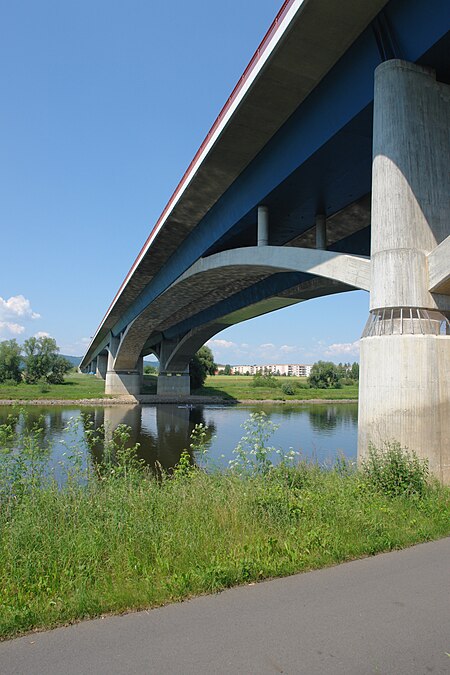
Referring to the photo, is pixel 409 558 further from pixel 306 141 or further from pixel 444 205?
pixel 306 141

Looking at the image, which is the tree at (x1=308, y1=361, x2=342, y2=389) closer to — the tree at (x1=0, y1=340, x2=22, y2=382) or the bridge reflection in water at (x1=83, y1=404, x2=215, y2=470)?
the bridge reflection in water at (x1=83, y1=404, x2=215, y2=470)

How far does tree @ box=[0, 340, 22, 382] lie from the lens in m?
59.5

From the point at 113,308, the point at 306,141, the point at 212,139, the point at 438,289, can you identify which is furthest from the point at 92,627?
the point at 113,308

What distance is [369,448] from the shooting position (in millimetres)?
6328

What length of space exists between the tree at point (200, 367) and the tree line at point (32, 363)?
20.2 metres

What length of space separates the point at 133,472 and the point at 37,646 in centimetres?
320

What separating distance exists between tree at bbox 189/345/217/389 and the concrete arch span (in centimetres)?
1443

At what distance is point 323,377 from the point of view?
6981cm

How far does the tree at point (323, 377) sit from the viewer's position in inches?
2704

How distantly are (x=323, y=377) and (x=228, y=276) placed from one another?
55.0m

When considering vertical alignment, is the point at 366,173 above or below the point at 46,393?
above

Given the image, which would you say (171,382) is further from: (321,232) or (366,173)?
(366,173)

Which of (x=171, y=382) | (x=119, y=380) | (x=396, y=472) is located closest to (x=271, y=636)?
(x=396, y=472)

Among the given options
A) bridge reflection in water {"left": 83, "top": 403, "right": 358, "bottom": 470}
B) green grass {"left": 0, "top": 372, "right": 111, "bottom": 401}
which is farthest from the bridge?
green grass {"left": 0, "top": 372, "right": 111, "bottom": 401}
